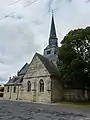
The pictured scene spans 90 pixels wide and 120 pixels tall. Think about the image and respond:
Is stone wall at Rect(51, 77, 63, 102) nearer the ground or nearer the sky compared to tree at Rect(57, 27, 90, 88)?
nearer the ground

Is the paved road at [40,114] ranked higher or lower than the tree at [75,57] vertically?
lower

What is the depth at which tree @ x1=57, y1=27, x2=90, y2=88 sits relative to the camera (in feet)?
88.1

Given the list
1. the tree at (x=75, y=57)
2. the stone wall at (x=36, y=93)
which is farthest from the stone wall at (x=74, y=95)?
the stone wall at (x=36, y=93)

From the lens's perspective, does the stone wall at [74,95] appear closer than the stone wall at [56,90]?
No

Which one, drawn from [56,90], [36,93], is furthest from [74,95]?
[36,93]

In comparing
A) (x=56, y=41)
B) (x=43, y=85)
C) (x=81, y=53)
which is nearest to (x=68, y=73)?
(x=81, y=53)

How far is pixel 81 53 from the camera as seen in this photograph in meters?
29.3

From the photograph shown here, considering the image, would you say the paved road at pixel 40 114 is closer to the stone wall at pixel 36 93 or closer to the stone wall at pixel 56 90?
the stone wall at pixel 36 93

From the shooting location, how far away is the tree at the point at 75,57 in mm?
26859

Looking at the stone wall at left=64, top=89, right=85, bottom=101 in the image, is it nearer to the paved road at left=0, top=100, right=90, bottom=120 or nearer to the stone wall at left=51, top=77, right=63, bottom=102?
the stone wall at left=51, top=77, right=63, bottom=102

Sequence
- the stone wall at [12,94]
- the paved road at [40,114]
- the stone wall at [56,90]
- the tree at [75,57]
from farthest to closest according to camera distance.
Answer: the stone wall at [12,94] → the stone wall at [56,90] → the tree at [75,57] → the paved road at [40,114]

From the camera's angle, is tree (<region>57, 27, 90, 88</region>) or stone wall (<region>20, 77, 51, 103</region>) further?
stone wall (<region>20, 77, 51, 103</region>)

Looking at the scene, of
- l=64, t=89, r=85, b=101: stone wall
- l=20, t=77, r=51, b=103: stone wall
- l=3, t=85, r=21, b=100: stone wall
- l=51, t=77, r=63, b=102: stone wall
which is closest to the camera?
l=20, t=77, r=51, b=103: stone wall

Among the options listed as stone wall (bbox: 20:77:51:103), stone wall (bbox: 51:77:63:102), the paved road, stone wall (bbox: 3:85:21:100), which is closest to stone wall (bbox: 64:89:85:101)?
stone wall (bbox: 51:77:63:102)
